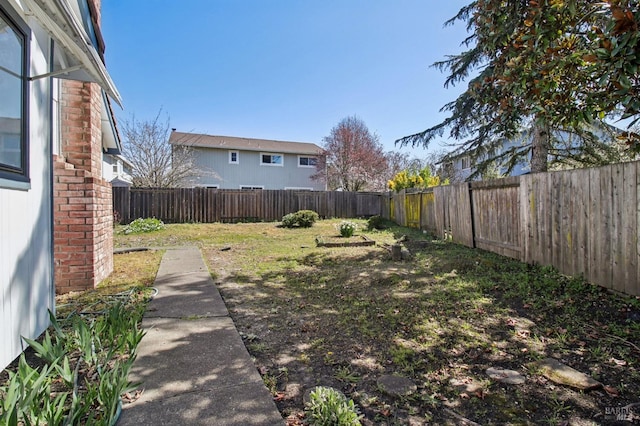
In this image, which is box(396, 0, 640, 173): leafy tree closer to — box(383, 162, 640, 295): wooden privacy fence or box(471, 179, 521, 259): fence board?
box(383, 162, 640, 295): wooden privacy fence

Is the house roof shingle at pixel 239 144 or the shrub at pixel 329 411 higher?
the house roof shingle at pixel 239 144

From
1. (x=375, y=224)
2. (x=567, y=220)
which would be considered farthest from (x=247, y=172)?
(x=567, y=220)

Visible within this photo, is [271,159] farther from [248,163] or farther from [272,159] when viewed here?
[248,163]

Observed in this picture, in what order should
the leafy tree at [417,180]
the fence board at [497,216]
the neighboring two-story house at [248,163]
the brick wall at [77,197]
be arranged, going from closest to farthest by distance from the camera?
the brick wall at [77,197], the fence board at [497,216], the leafy tree at [417,180], the neighboring two-story house at [248,163]

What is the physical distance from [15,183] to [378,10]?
8259mm

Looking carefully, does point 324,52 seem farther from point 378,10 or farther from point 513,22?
point 513,22

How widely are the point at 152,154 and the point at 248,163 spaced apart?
593 centimetres

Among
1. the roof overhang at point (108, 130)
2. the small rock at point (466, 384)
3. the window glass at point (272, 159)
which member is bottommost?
the small rock at point (466, 384)

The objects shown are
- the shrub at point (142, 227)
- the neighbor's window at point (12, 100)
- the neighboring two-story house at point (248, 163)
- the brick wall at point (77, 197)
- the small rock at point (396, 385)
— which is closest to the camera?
the small rock at point (396, 385)

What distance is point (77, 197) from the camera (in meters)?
3.97

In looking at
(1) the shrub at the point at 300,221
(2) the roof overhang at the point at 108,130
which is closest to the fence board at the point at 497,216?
(1) the shrub at the point at 300,221

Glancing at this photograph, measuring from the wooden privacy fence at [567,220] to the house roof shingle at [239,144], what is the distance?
1625 cm

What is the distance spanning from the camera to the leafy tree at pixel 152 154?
1819 cm

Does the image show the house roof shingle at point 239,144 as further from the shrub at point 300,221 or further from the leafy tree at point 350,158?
the shrub at point 300,221
